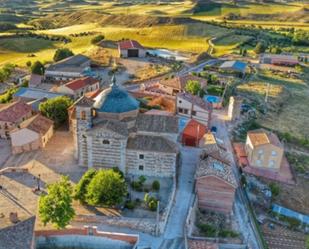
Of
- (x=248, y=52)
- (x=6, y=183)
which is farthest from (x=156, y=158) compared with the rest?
(x=248, y=52)

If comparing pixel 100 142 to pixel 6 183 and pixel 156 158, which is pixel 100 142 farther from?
pixel 6 183

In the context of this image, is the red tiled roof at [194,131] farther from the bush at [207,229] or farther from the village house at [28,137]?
the village house at [28,137]

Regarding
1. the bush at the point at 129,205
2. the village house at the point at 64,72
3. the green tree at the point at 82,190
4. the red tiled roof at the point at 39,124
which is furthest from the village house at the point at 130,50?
the bush at the point at 129,205

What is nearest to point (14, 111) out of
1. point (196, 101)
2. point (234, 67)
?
point (196, 101)

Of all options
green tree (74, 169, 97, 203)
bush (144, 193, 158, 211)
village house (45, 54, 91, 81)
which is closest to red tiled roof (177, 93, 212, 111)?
bush (144, 193, 158, 211)

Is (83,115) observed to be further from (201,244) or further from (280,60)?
(280,60)
